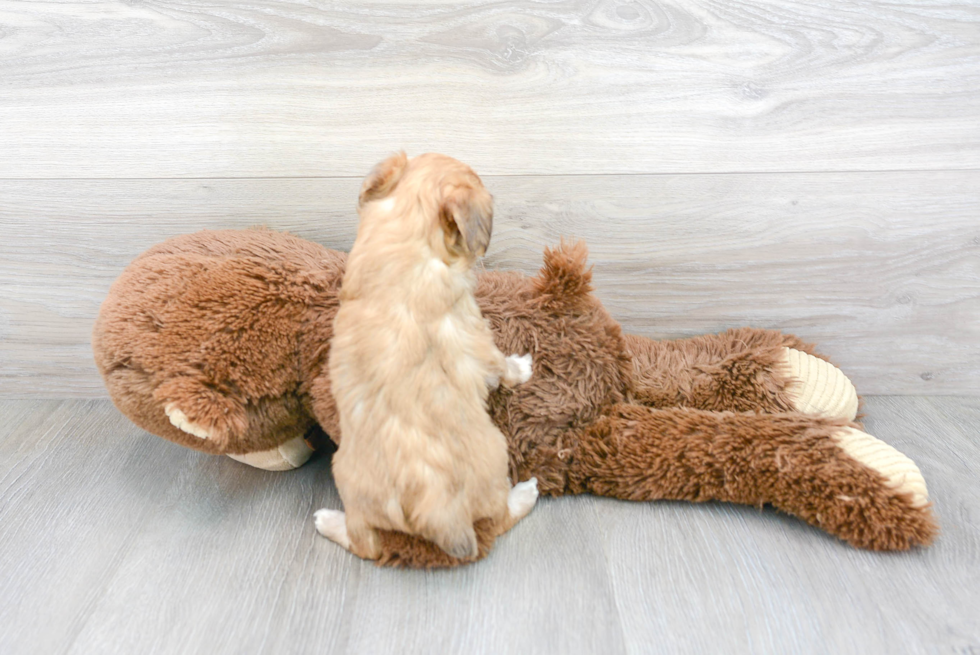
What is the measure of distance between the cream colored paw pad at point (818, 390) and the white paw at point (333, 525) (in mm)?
905

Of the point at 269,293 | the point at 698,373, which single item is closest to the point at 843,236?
the point at 698,373

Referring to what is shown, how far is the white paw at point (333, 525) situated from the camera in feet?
3.66

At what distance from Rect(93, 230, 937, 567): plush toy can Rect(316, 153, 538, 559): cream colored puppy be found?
0.11 metres

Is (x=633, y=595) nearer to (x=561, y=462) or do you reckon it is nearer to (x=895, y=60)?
(x=561, y=462)

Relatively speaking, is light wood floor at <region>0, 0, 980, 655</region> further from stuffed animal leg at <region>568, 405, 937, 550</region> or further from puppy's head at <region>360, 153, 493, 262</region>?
puppy's head at <region>360, 153, 493, 262</region>

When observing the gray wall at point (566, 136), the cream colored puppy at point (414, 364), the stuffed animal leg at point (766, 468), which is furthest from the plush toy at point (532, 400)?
the gray wall at point (566, 136)

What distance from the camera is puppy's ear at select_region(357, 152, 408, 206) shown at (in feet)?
3.40

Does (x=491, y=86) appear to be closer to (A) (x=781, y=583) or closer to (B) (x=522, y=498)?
(B) (x=522, y=498)

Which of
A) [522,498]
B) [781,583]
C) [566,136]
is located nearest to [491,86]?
[566,136]

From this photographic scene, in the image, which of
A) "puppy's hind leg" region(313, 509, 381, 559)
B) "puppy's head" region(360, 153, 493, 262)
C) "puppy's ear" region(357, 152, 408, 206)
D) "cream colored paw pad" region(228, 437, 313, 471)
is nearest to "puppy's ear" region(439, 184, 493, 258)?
"puppy's head" region(360, 153, 493, 262)

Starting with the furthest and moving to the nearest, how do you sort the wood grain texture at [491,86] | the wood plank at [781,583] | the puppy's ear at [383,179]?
1. the wood grain texture at [491,86]
2. the puppy's ear at [383,179]
3. the wood plank at [781,583]

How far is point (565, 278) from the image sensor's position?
1.21 meters

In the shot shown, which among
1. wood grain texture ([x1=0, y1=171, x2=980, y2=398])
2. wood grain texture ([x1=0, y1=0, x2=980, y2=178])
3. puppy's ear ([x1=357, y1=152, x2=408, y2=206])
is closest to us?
puppy's ear ([x1=357, y1=152, x2=408, y2=206])

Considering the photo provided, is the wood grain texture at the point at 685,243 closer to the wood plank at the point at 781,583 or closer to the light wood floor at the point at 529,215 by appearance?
the light wood floor at the point at 529,215
